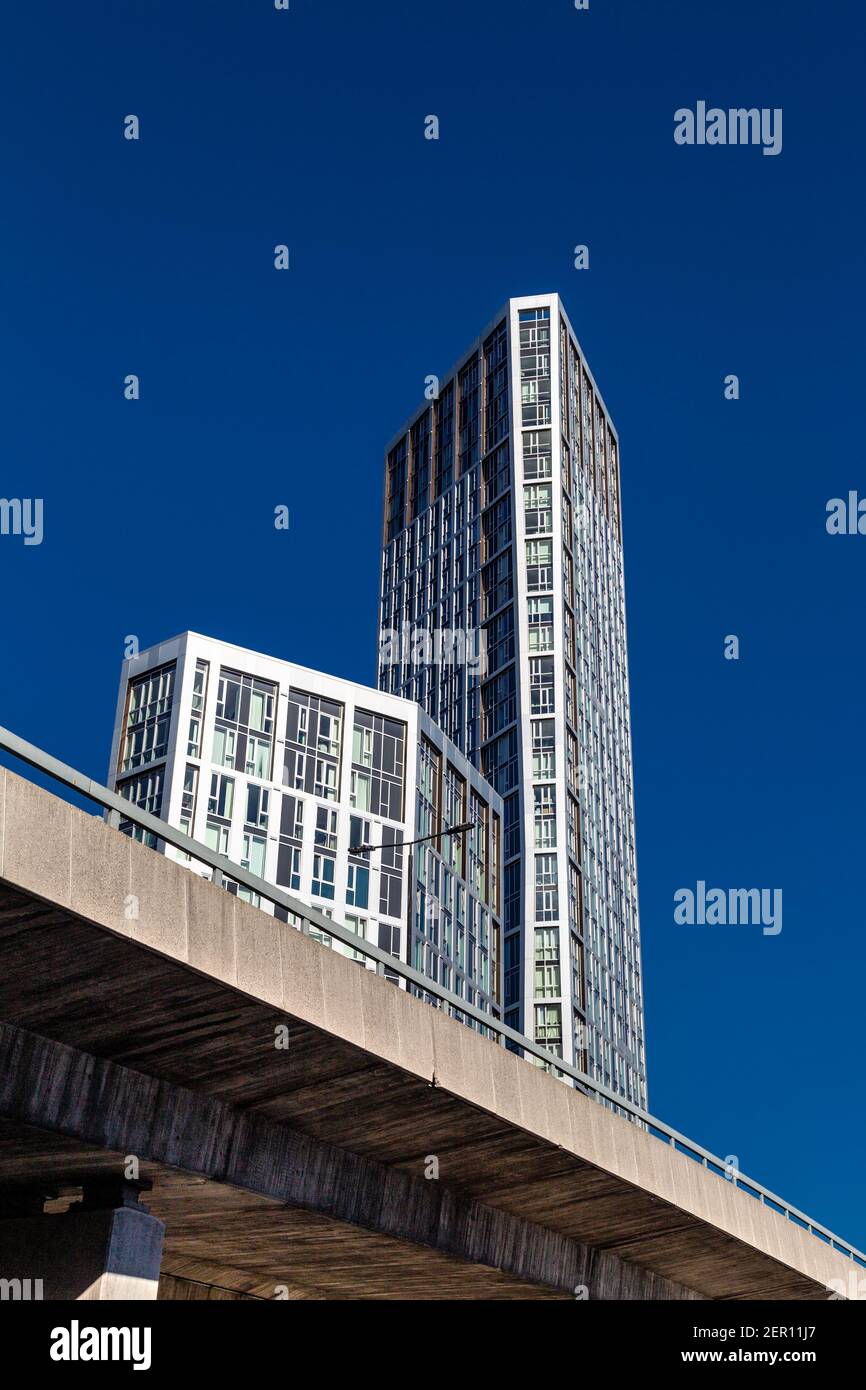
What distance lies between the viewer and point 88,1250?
45.4ft

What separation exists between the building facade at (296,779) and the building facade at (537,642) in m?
22.3

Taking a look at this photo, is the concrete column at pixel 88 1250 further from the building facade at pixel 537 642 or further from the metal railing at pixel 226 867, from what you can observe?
the building facade at pixel 537 642

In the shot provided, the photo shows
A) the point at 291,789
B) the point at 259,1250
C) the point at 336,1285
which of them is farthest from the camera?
the point at 291,789

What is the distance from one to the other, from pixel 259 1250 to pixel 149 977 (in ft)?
23.5

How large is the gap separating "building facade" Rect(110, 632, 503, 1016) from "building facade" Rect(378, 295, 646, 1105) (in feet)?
73.1

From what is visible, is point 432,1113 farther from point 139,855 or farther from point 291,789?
point 291,789

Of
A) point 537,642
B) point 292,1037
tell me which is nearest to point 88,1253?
point 292,1037

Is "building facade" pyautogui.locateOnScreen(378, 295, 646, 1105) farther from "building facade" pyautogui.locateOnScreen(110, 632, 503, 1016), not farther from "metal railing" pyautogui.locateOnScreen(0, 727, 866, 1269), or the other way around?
"metal railing" pyautogui.locateOnScreen(0, 727, 866, 1269)

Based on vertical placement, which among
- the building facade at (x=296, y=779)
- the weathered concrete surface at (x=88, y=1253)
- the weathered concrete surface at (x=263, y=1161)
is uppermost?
the building facade at (x=296, y=779)

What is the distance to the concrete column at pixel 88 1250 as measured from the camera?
13562 millimetres

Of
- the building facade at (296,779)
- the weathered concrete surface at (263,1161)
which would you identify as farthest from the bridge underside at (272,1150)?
the building facade at (296,779)

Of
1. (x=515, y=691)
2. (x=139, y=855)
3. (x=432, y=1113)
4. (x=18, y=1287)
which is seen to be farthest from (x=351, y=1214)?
(x=515, y=691)

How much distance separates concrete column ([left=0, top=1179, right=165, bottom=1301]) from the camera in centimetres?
1356
